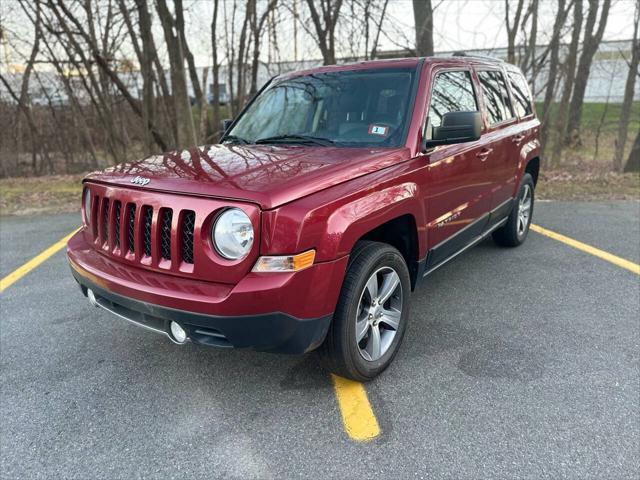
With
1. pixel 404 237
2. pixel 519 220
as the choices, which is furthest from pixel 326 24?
pixel 404 237

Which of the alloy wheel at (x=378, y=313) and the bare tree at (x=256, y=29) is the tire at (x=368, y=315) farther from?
the bare tree at (x=256, y=29)

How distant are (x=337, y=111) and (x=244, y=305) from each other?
1.85 m

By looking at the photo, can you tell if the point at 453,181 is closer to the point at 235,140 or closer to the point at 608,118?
the point at 235,140

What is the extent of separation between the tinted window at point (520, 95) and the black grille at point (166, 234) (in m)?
3.81

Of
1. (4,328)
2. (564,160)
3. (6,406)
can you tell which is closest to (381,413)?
(6,406)

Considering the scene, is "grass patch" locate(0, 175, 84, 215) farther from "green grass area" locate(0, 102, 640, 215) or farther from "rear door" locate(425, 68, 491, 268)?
"rear door" locate(425, 68, 491, 268)

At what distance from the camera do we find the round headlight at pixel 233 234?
225cm

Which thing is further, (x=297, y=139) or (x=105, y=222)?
(x=297, y=139)

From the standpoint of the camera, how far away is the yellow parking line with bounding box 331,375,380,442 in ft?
7.93

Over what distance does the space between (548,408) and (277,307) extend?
156cm

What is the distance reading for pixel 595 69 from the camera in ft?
41.9

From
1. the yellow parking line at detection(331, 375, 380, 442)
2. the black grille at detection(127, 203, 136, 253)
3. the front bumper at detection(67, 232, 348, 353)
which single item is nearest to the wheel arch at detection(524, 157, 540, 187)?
the yellow parking line at detection(331, 375, 380, 442)

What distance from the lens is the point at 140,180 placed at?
260 centimetres

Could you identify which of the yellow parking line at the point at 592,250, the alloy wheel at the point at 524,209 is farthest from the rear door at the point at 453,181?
the yellow parking line at the point at 592,250
